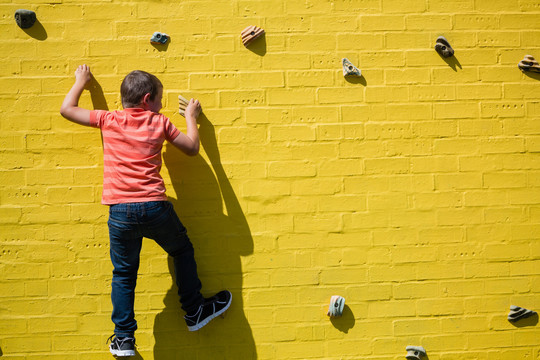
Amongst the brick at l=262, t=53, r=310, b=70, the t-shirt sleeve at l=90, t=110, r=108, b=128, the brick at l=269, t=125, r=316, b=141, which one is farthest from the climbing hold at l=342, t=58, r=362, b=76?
the t-shirt sleeve at l=90, t=110, r=108, b=128

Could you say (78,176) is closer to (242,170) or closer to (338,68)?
(242,170)

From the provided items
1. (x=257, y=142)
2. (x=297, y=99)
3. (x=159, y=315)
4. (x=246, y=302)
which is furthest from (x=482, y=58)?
(x=159, y=315)

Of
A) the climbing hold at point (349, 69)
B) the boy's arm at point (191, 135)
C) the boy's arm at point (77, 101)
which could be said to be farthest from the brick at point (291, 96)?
the boy's arm at point (77, 101)

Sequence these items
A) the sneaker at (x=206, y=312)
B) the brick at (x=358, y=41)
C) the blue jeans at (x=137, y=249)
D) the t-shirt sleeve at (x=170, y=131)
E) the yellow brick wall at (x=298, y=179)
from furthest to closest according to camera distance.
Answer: the brick at (x=358, y=41) < the yellow brick wall at (x=298, y=179) < the sneaker at (x=206, y=312) < the t-shirt sleeve at (x=170, y=131) < the blue jeans at (x=137, y=249)

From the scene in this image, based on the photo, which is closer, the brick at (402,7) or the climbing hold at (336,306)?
the climbing hold at (336,306)

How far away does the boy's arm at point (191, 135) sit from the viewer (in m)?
3.19

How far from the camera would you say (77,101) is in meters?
3.28

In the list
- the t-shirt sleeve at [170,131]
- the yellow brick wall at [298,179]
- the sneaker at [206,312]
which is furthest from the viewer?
the yellow brick wall at [298,179]

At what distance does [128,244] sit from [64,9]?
5.42 ft

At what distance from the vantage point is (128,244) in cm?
312

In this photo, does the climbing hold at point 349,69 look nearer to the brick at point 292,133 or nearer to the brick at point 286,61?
the brick at point 286,61

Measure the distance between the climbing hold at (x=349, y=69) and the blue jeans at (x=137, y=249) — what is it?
4.85ft

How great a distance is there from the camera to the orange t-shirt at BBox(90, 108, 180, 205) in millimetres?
3057

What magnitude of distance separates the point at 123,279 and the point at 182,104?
1193 millimetres
